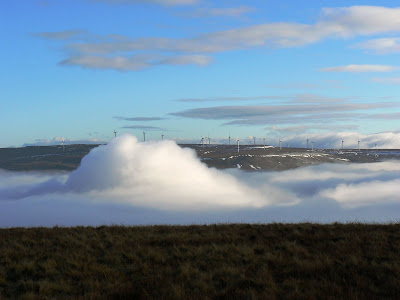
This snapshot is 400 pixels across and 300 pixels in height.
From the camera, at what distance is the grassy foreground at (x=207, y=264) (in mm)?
12305

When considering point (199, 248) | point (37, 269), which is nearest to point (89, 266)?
point (37, 269)

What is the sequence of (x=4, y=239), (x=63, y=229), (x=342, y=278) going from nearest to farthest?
(x=342, y=278) < (x=4, y=239) < (x=63, y=229)

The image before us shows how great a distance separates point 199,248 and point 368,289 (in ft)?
25.8

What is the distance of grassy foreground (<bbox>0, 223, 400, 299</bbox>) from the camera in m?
12.3

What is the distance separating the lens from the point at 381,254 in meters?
16.2

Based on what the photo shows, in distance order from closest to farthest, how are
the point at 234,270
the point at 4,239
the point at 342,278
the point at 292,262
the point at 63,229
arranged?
1. the point at 342,278
2. the point at 234,270
3. the point at 292,262
4. the point at 4,239
5. the point at 63,229

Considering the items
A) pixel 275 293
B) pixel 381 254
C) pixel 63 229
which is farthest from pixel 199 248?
pixel 63 229

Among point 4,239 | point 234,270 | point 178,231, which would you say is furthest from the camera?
point 178,231

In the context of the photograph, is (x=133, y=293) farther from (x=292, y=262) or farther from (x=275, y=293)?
(x=292, y=262)

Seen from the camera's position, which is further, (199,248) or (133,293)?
(199,248)

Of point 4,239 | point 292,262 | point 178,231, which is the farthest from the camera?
point 178,231

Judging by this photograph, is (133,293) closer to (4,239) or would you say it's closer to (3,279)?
(3,279)

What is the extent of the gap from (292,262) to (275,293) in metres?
3.60

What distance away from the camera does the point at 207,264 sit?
15.5 meters
